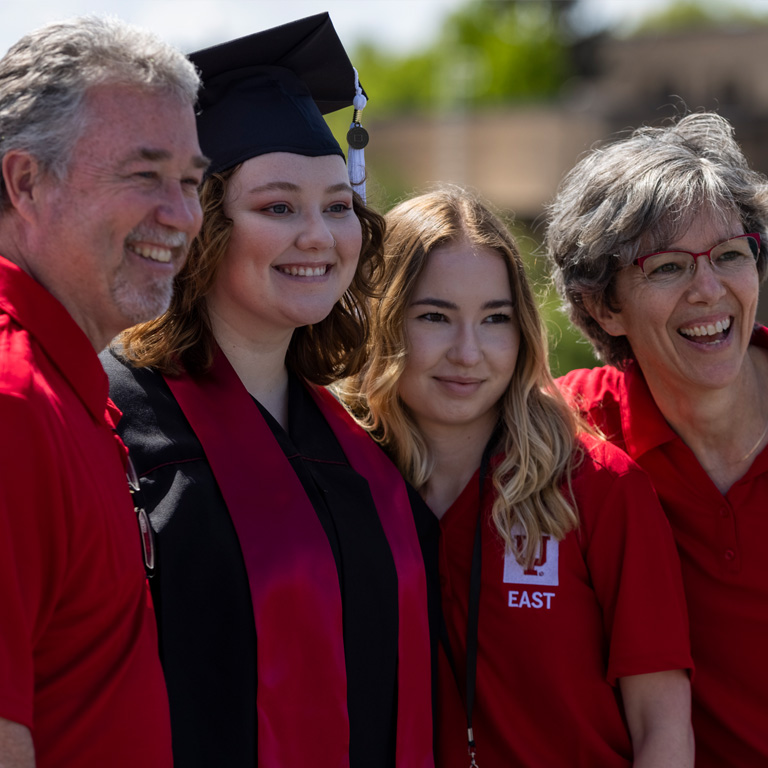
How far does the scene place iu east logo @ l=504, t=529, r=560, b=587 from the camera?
2688 mm

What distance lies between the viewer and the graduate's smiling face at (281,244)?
251 cm

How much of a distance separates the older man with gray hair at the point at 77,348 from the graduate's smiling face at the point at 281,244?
63cm

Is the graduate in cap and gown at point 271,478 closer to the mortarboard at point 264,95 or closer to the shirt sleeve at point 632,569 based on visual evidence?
the mortarboard at point 264,95

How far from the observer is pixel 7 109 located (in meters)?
1.69

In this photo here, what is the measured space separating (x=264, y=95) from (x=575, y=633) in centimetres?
161

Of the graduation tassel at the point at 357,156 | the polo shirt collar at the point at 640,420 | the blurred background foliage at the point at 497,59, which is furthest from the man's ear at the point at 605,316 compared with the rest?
the blurred background foliage at the point at 497,59

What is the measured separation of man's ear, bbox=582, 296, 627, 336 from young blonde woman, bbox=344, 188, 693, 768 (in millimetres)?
274

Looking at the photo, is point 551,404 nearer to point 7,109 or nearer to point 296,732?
point 296,732

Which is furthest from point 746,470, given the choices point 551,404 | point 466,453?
point 466,453

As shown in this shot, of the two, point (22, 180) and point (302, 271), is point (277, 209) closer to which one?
point (302, 271)

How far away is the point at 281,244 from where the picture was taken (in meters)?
2.52

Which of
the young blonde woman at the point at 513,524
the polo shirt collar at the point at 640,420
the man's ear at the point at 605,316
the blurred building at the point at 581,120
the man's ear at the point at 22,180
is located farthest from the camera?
the blurred building at the point at 581,120

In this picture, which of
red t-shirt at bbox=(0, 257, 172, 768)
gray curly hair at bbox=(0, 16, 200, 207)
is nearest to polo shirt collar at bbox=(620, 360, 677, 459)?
red t-shirt at bbox=(0, 257, 172, 768)

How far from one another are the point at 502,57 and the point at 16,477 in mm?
46990
